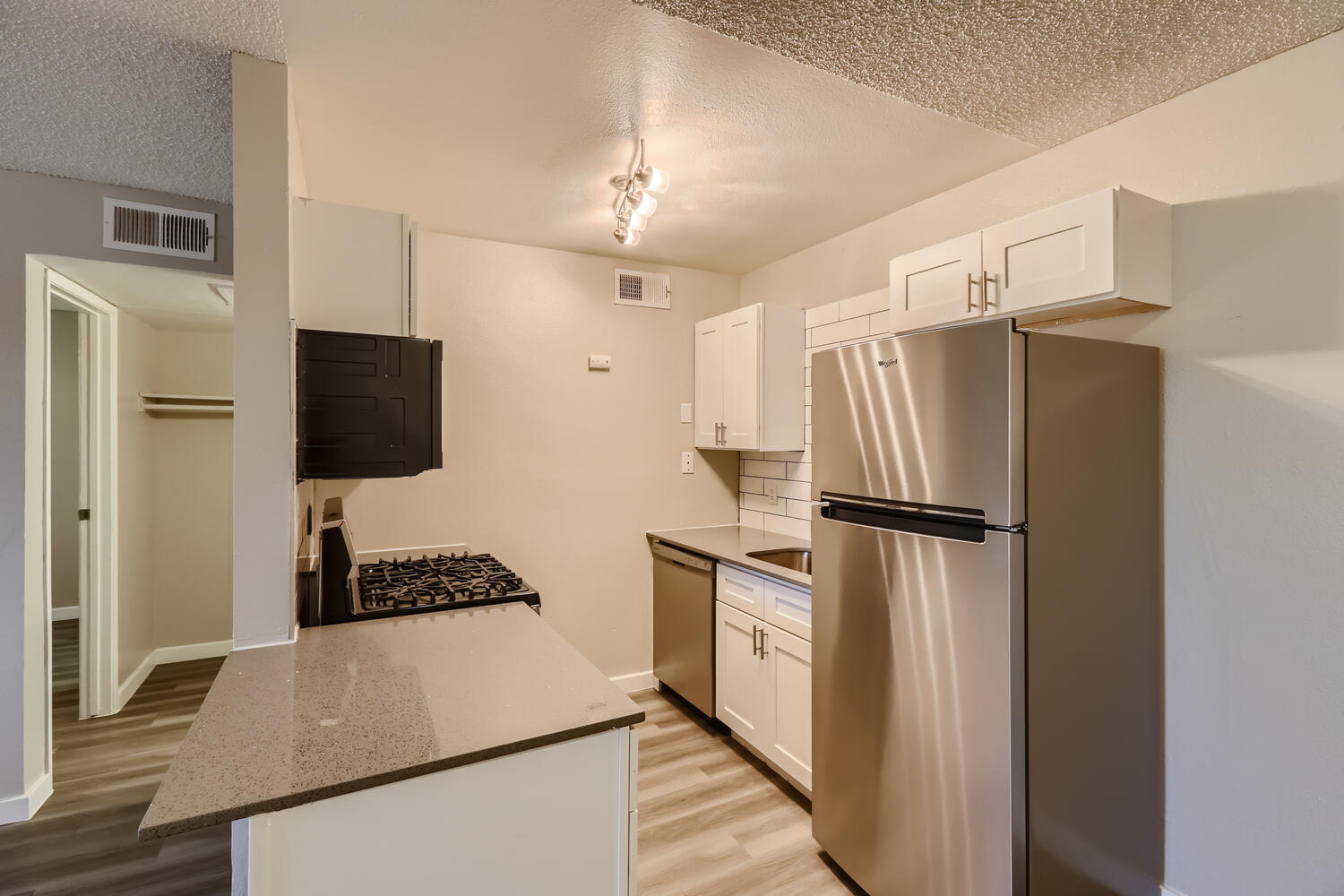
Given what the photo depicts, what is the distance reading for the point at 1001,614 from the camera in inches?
60.6

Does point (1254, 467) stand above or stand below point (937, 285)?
below

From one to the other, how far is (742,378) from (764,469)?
0.63 m

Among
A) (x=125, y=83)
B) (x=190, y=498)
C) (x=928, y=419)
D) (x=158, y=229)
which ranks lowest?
(x=190, y=498)

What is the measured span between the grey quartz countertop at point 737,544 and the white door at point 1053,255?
3.94 feet

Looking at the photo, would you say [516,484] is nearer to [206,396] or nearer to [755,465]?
[755,465]

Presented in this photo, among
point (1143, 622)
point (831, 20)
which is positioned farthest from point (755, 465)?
point (831, 20)

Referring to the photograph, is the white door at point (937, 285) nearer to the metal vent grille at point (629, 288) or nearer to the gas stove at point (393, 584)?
the metal vent grille at point (629, 288)

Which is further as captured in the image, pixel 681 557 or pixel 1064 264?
pixel 681 557

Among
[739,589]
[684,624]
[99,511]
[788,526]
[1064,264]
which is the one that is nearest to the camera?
[1064,264]

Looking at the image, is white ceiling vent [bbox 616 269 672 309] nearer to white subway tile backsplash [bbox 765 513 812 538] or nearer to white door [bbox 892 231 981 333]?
white subway tile backsplash [bbox 765 513 812 538]

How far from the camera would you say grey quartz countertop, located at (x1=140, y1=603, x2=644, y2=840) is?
1030 mm

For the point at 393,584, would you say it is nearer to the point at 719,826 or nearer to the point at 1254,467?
the point at 719,826

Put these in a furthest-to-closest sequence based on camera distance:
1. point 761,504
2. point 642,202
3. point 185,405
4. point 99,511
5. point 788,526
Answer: point 185,405, point 761,504, point 788,526, point 99,511, point 642,202

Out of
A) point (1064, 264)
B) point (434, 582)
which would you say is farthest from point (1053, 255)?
point (434, 582)
